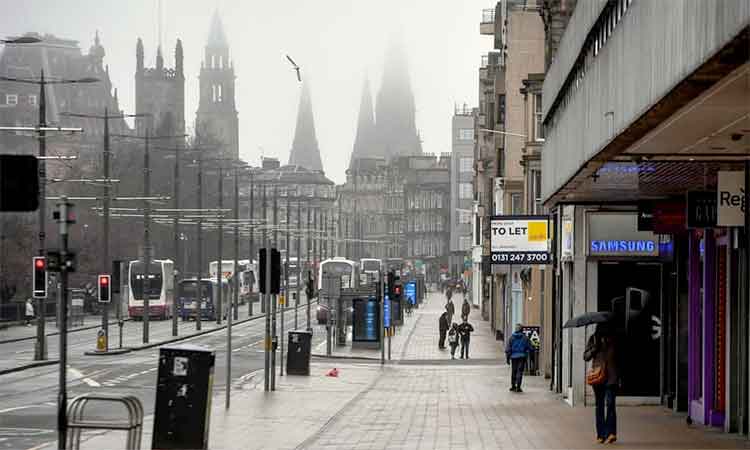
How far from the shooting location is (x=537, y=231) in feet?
132

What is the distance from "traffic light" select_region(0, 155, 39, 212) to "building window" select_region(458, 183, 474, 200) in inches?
6523

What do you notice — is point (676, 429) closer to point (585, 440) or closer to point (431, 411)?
point (585, 440)

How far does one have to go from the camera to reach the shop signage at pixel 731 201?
20875 millimetres

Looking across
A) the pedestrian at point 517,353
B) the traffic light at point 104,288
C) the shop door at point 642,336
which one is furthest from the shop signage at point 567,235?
the traffic light at point 104,288

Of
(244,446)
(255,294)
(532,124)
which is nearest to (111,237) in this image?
(255,294)

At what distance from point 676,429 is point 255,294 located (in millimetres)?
112590

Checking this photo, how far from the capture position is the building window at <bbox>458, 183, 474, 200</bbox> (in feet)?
591

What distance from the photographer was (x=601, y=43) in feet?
67.3

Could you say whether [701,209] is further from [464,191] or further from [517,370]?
[464,191]

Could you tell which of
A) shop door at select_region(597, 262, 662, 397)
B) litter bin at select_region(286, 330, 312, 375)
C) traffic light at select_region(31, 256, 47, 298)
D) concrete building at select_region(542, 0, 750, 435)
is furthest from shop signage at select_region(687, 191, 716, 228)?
→ traffic light at select_region(31, 256, 47, 298)

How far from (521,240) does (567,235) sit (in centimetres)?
880

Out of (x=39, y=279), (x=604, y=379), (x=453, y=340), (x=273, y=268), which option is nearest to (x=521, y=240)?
(x=273, y=268)

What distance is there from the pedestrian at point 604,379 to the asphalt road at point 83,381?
602cm

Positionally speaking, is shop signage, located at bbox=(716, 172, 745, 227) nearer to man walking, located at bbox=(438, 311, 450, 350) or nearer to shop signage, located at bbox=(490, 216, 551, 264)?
shop signage, located at bbox=(490, 216, 551, 264)
